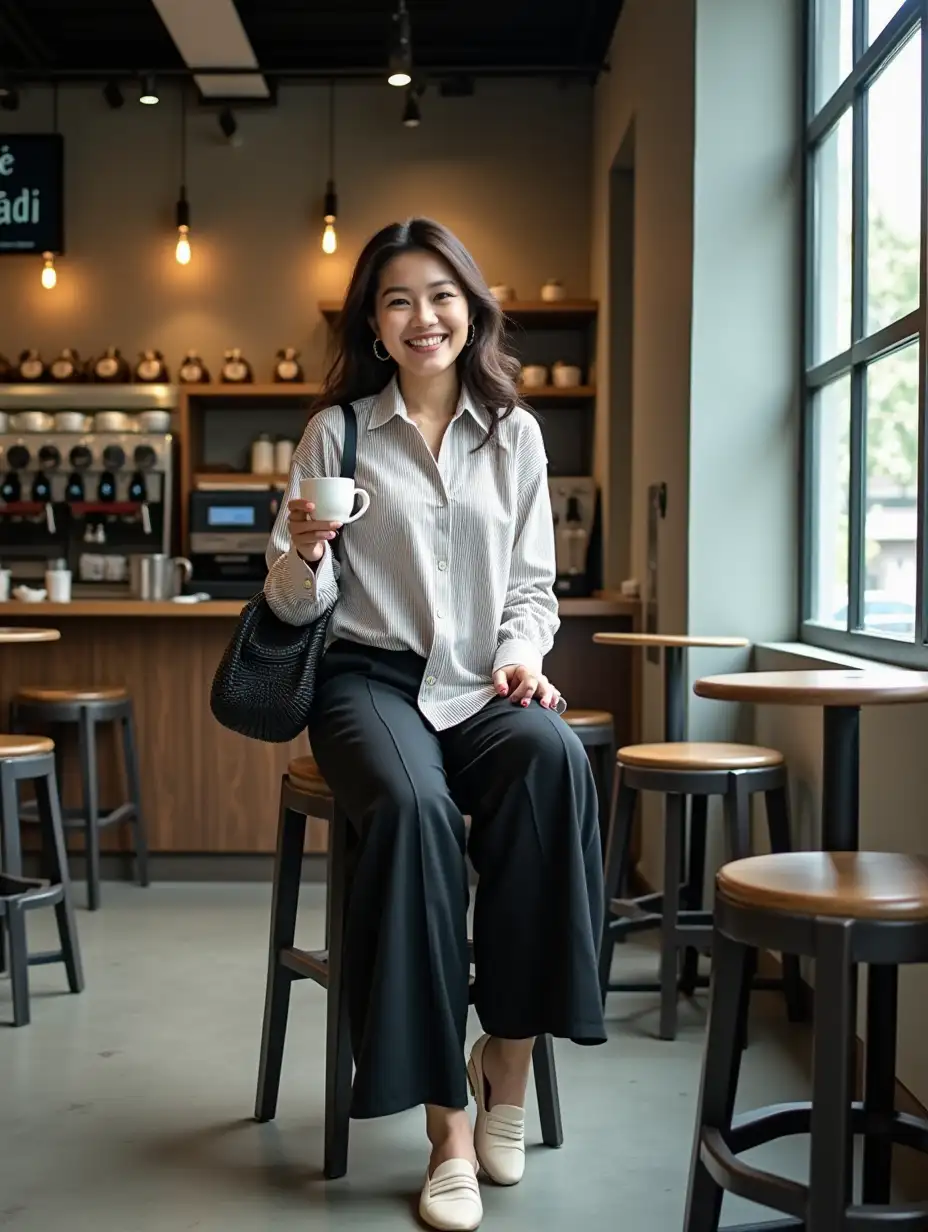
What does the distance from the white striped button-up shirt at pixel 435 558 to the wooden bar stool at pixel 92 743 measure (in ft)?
7.78

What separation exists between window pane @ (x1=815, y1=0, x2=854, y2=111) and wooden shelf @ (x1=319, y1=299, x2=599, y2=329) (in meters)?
2.58

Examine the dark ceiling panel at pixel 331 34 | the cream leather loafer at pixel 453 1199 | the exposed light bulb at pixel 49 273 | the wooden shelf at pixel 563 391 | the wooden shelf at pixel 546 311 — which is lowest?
the cream leather loafer at pixel 453 1199

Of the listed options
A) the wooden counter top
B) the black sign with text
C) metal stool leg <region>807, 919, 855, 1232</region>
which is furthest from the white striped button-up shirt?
the black sign with text

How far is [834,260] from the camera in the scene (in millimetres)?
3727

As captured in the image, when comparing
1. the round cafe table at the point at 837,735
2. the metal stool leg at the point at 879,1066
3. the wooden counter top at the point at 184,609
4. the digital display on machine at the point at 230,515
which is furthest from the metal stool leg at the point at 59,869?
the digital display on machine at the point at 230,515

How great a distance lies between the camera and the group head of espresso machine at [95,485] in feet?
21.9

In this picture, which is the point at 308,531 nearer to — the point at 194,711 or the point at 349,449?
the point at 349,449

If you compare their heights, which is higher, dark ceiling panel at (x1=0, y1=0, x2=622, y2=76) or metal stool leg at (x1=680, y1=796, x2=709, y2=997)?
dark ceiling panel at (x1=0, y1=0, x2=622, y2=76)

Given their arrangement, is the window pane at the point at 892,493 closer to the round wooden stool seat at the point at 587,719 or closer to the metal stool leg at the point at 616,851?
the metal stool leg at the point at 616,851

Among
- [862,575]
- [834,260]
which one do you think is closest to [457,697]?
[862,575]

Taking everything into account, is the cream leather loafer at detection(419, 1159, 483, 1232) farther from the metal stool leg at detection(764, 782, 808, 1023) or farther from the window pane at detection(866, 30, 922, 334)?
the window pane at detection(866, 30, 922, 334)

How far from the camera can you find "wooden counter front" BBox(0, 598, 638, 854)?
15.9 feet

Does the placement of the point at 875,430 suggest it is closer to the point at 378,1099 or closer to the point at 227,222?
the point at 378,1099

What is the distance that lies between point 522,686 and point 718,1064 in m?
0.70
